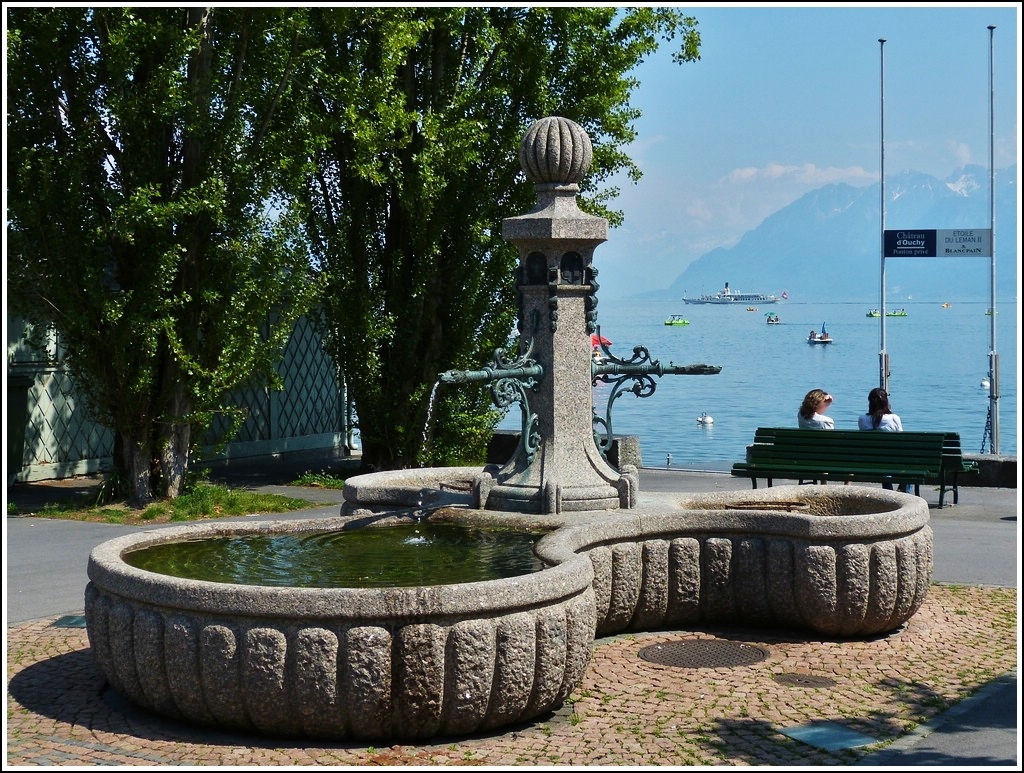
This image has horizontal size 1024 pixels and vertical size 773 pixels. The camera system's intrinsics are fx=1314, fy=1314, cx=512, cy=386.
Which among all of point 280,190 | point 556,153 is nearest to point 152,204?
point 280,190

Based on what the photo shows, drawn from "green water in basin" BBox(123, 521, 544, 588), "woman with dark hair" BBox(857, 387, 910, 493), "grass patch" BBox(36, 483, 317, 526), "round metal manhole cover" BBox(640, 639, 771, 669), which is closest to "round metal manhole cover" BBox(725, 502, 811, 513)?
"round metal manhole cover" BBox(640, 639, 771, 669)

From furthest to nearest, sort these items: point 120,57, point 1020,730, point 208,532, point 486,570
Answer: point 120,57, point 208,532, point 486,570, point 1020,730

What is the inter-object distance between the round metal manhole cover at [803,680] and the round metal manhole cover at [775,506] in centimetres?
216

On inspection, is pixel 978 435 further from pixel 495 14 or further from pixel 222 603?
pixel 222 603

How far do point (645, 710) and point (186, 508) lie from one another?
887cm

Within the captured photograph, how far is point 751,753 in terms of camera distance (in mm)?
6645

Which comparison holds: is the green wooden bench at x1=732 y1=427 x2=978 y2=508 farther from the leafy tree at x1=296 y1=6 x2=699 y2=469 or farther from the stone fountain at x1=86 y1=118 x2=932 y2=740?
the leafy tree at x1=296 y1=6 x2=699 y2=469

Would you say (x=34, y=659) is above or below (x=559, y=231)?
below

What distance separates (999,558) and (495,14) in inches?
426

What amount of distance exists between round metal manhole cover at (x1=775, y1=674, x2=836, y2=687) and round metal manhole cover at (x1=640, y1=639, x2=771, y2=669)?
0.36 meters

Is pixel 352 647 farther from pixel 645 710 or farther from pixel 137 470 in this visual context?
pixel 137 470

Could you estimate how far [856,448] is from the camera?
1376 cm

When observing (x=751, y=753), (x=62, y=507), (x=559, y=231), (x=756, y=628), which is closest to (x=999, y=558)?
(x=756, y=628)

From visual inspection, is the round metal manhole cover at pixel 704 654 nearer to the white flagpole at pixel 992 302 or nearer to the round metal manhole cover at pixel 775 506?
the round metal manhole cover at pixel 775 506
